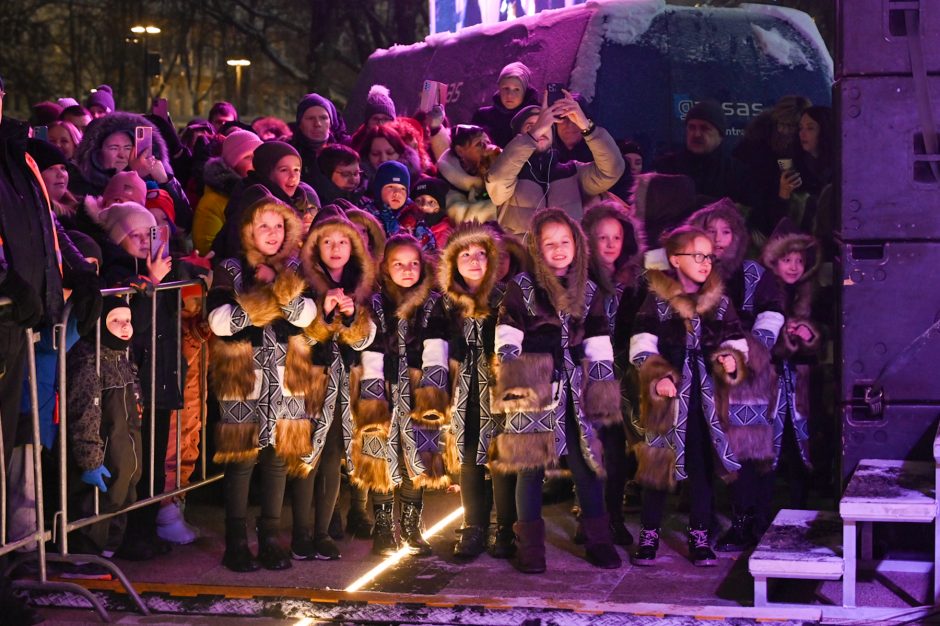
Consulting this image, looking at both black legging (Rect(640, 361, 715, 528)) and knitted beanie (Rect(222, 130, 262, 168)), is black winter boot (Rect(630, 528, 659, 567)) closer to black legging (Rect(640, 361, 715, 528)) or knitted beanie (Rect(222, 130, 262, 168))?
black legging (Rect(640, 361, 715, 528))

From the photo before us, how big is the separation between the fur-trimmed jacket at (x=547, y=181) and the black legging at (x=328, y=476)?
1.76m

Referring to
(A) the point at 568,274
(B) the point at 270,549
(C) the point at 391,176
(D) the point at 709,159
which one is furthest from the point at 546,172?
(B) the point at 270,549

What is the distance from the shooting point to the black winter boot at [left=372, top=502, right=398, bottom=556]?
22.5ft

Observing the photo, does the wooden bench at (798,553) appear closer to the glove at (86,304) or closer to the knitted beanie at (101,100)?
the glove at (86,304)

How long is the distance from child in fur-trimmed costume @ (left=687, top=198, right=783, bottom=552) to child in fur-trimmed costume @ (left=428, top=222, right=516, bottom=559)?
1.00 m

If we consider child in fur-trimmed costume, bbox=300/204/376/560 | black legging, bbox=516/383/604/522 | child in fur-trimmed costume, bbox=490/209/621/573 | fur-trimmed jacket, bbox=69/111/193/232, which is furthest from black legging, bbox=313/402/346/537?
fur-trimmed jacket, bbox=69/111/193/232

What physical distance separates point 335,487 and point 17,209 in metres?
2.00

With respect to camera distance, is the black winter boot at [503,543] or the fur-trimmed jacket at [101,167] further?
the fur-trimmed jacket at [101,167]

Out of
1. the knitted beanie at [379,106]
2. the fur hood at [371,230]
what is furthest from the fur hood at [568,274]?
the knitted beanie at [379,106]

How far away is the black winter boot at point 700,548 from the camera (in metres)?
6.65

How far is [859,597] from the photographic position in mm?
6031

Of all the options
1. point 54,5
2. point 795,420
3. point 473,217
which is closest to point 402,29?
point 54,5

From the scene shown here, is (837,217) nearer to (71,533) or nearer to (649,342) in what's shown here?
(649,342)

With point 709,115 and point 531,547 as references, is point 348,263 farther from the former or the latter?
point 709,115
